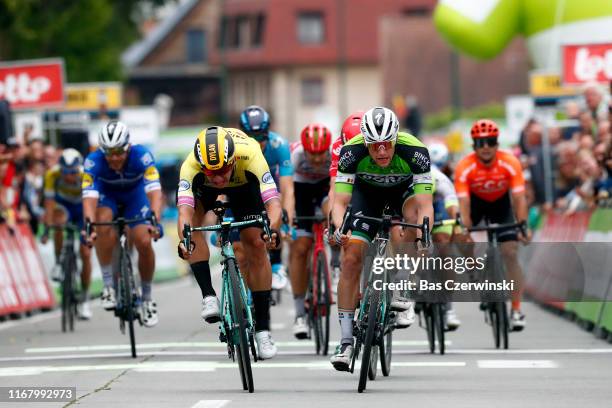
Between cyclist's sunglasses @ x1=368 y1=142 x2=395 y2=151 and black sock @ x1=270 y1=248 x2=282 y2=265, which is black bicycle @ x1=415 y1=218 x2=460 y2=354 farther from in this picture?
cyclist's sunglasses @ x1=368 y1=142 x2=395 y2=151

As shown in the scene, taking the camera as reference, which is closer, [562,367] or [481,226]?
[562,367]

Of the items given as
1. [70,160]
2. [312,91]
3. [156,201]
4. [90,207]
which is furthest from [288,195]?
[312,91]

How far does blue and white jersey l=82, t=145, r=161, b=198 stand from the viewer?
15.5 m

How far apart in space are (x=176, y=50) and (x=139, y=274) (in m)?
94.5

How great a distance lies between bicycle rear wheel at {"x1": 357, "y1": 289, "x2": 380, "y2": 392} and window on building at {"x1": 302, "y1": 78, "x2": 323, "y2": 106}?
93.4 m

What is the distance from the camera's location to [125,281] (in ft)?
49.0

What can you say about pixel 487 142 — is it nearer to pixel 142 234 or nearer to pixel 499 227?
pixel 499 227

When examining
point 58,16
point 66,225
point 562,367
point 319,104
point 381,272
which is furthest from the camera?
point 319,104

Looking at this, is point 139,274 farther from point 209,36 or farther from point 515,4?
point 209,36

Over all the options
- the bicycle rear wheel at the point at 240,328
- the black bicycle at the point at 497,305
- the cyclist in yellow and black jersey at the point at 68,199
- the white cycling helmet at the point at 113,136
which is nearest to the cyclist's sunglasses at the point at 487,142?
the black bicycle at the point at 497,305

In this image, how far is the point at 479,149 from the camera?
627 inches

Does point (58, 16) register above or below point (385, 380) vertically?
above

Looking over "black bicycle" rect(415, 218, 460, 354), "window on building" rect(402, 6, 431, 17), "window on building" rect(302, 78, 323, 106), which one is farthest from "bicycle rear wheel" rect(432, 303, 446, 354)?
"window on building" rect(302, 78, 323, 106)

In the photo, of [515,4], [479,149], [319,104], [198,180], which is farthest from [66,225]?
[319,104]
